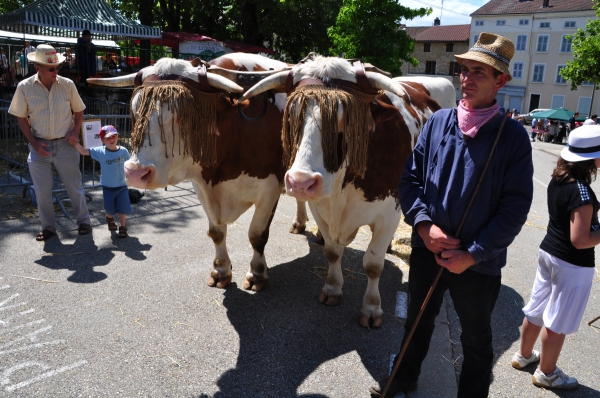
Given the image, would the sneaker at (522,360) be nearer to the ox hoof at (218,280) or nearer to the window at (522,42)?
the ox hoof at (218,280)

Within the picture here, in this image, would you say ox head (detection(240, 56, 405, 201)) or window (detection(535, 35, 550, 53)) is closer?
ox head (detection(240, 56, 405, 201))

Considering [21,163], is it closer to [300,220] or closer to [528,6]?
[300,220]

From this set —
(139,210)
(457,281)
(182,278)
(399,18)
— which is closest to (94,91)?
(139,210)

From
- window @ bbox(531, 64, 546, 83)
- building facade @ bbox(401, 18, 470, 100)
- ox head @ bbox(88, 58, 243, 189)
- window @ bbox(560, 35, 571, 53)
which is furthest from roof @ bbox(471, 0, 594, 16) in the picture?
ox head @ bbox(88, 58, 243, 189)

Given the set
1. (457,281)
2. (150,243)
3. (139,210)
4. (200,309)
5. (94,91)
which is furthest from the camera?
(94,91)

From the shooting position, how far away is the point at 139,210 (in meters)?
6.80

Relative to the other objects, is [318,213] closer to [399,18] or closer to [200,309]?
[200,309]

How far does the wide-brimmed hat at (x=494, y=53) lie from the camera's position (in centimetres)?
234

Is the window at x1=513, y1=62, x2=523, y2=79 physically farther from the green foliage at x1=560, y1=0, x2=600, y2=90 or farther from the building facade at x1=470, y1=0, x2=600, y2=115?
the green foliage at x1=560, y1=0, x2=600, y2=90

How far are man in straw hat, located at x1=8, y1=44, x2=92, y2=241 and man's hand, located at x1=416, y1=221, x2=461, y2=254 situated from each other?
4.49m

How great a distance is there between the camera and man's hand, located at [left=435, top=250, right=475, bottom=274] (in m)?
2.32

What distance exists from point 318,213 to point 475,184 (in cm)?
181

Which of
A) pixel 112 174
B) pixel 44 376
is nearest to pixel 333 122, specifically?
pixel 44 376

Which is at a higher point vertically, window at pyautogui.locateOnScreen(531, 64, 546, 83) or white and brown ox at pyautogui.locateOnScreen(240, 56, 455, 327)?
window at pyautogui.locateOnScreen(531, 64, 546, 83)
